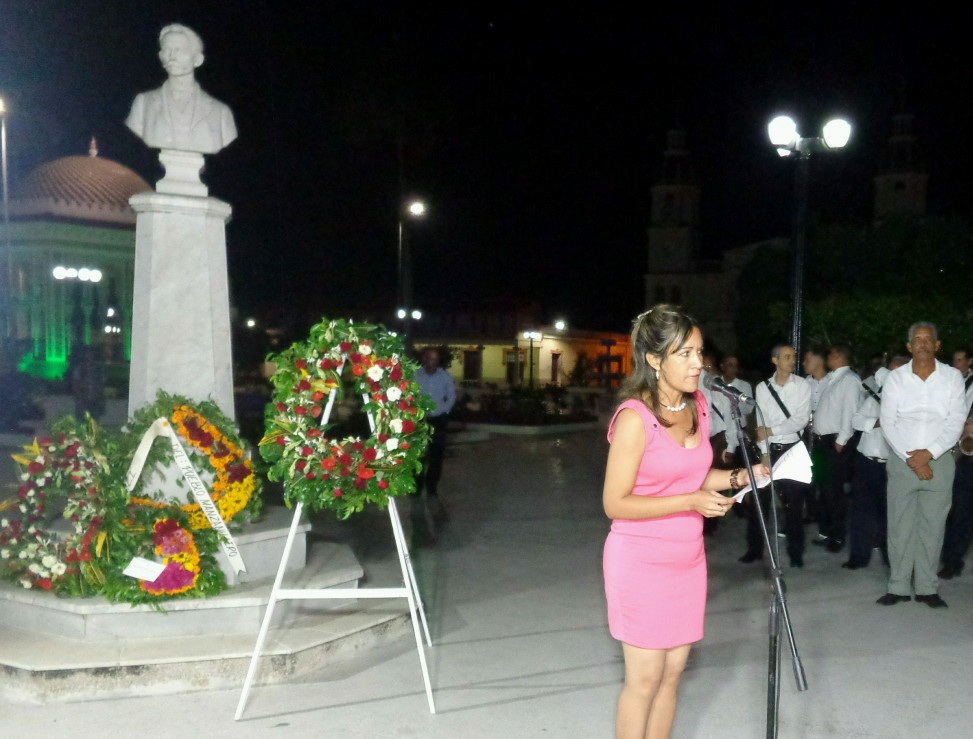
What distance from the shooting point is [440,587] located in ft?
27.4

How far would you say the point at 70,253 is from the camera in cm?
6047

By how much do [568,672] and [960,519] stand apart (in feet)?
15.9

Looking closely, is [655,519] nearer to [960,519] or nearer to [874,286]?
[960,519]

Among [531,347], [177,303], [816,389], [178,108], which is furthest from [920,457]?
[531,347]

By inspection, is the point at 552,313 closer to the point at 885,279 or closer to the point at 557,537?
the point at 885,279

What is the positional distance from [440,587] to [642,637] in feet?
15.9

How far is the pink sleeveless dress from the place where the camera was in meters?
3.67

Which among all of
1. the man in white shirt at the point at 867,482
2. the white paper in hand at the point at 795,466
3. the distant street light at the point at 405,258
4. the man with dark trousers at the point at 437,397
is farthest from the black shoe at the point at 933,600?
the distant street light at the point at 405,258

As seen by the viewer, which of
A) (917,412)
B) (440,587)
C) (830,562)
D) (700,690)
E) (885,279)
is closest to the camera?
(700,690)

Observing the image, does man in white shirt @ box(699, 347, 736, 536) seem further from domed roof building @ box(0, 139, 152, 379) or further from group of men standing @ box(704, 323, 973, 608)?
domed roof building @ box(0, 139, 152, 379)

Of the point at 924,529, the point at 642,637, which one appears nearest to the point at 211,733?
the point at 642,637

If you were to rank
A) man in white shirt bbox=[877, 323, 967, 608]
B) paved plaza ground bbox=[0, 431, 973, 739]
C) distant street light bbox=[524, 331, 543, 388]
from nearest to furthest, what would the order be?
paved plaza ground bbox=[0, 431, 973, 739] < man in white shirt bbox=[877, 323, 967, 608] < distant street light bbox=[524, 331, 543, 388]

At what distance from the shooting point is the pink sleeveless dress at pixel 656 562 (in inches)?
145

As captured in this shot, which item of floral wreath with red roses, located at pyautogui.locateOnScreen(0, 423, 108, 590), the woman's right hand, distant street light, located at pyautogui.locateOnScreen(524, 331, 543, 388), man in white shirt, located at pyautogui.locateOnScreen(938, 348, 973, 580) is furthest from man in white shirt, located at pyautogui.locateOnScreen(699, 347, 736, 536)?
distant street light, located at pyautogui.locateOnScreen(524, 331, 543, 388)
